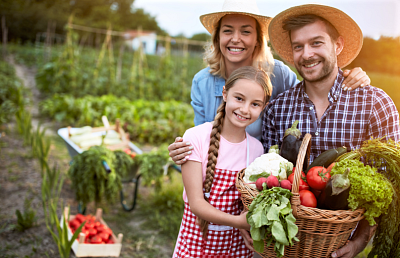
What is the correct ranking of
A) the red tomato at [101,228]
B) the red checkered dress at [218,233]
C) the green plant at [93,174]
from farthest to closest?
the green plant at [93,174] < the red tomato at [101,228] < the red checkered dress at [218,233]

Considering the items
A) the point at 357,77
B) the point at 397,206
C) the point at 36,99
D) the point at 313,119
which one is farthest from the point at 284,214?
the point at 36,99

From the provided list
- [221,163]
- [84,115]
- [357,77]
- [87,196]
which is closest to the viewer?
[221,163]

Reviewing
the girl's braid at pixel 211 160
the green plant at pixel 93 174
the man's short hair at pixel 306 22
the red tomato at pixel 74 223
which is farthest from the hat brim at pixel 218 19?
the red tomato at pixel 74 223

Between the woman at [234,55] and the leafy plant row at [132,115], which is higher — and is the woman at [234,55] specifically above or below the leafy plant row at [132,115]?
above

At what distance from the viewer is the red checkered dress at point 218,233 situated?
5.95ft

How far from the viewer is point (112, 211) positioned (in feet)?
14.5

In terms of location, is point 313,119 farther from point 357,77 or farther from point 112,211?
point 112,211

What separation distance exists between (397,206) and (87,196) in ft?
10.4

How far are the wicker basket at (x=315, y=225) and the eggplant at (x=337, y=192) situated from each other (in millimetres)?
43

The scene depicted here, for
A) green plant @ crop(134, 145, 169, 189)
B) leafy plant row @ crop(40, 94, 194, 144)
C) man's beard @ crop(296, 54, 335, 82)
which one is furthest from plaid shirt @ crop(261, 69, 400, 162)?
leafy plant row @ crop(40, 94, 194, 144)

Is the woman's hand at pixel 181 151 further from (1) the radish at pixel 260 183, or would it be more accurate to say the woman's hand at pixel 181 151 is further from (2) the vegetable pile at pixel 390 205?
(2) the vegetable pile at pixel 390 205

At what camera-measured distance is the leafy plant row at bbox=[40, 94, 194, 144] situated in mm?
7242

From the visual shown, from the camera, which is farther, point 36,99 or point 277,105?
point 36,99

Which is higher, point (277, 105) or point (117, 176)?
point (277, 105)
